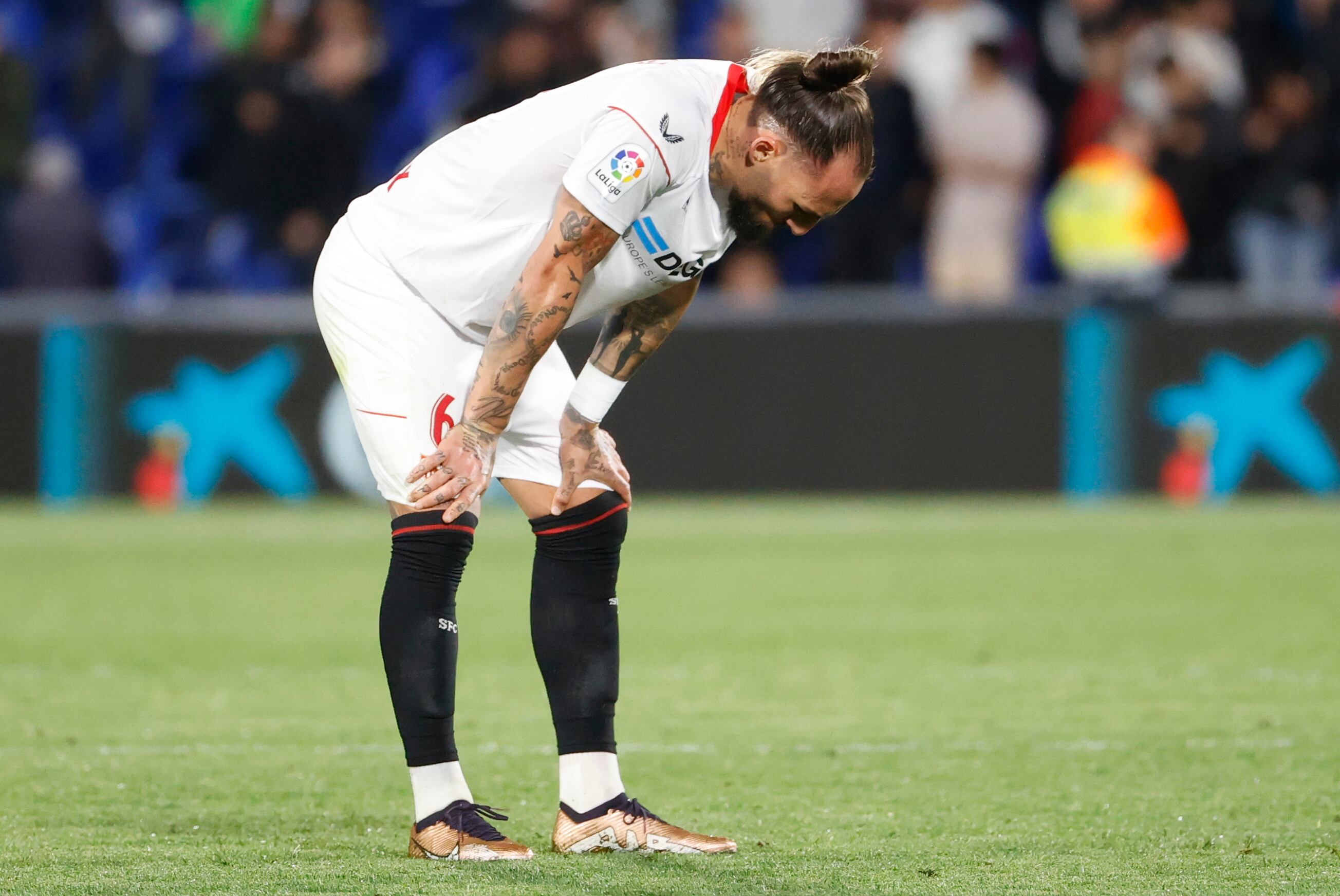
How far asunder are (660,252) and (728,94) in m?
0.34

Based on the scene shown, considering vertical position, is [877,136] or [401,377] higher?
[401,377]

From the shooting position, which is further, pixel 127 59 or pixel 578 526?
pixel 127 59

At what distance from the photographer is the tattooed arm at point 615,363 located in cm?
421

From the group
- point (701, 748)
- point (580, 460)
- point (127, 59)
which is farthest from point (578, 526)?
Answer: point (127, 59)

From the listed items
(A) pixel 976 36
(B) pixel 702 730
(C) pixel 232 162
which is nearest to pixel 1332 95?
(A) pixel 976 36

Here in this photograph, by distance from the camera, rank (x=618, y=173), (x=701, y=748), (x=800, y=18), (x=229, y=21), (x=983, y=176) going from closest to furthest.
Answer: (x=618, y=173), (x=701, y=748), (x=983, y=176), (x=800, y=18), (x=229, y=21)

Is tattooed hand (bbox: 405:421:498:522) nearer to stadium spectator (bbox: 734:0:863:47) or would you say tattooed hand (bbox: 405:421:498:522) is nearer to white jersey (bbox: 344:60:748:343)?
white jersey (bbox: 344:60:748:343)

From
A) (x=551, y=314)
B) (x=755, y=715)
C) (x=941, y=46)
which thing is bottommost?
(x=755, y=715)

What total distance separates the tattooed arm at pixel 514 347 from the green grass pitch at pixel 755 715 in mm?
752

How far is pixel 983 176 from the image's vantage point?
43.8 feet

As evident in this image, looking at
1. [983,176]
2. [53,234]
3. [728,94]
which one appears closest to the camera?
[728,94]

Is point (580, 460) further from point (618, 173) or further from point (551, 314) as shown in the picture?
point (618, 173)

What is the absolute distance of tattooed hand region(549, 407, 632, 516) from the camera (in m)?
4.20

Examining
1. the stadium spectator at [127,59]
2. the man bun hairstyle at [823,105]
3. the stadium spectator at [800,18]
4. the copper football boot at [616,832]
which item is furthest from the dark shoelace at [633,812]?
the stadium spectator at [127,59]
